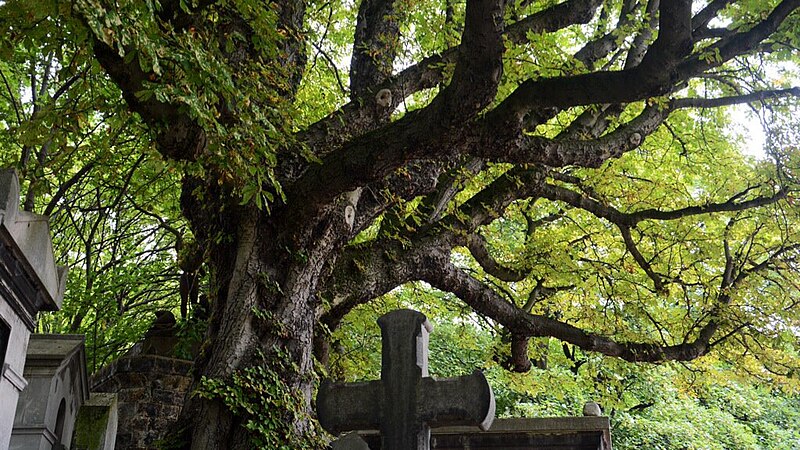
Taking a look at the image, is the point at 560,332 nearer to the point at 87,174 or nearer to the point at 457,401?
the point at 457,401

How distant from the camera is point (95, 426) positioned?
20.6 ft

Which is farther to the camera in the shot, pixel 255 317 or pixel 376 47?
pixel 376 47

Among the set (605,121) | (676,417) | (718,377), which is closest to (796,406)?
(676,417)

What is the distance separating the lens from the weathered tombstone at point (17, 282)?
144 inches

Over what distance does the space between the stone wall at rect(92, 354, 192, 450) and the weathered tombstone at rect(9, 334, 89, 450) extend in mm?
2881

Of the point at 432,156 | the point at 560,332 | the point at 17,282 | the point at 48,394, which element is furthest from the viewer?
the point at 560,332

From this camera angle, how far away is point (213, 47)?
6152mm

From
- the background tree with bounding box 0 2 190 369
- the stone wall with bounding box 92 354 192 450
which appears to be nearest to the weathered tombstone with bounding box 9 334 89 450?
the background tree with bounding box 0 2 190 369

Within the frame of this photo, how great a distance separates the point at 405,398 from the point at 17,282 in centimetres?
221

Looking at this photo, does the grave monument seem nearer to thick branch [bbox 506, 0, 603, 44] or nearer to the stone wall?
thick branch [bbox 506, 0, 603, 44]

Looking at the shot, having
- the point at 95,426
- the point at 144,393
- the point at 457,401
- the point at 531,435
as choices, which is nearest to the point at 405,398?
the point at 457,401

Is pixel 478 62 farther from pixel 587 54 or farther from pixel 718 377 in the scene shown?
pixel 718 377

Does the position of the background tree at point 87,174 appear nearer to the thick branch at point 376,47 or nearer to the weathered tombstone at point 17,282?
the weathered tombstone at point 17,282

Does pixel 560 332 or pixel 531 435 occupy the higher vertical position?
pixel 560 332
